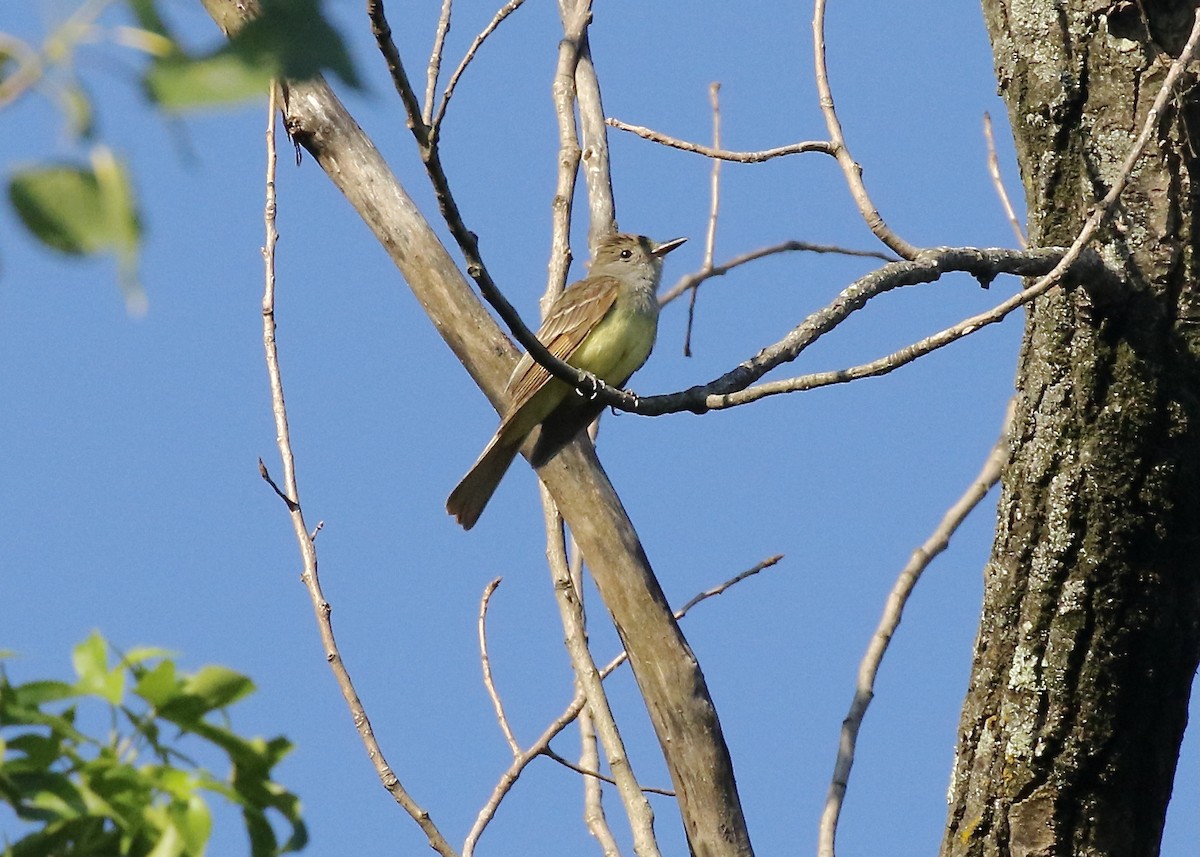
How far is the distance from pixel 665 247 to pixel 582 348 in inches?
49.8

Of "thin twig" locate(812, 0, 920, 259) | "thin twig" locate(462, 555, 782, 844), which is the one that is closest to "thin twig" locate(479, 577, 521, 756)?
"thin twig" locate(462, 555, 782, 844)

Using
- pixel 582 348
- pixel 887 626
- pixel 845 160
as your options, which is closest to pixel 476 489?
pixel 582 348

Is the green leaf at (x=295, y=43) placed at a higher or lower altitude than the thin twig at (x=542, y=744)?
lower

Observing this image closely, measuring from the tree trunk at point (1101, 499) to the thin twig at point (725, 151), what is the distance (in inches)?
24.5

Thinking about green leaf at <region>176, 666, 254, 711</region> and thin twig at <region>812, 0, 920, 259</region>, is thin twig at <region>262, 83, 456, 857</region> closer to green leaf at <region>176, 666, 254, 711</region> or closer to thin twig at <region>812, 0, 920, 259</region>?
thin twig at <region>812, 0, 920, 259</region>

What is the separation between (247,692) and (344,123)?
3.90m

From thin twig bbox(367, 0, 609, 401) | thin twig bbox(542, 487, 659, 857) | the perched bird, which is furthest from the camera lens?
the perched bird

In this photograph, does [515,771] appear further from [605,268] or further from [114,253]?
[114,253]

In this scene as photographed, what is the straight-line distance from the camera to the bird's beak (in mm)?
7761

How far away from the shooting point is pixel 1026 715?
158 inches

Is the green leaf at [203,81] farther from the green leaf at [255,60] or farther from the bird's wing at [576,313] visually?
the bird's wing at [576,313]

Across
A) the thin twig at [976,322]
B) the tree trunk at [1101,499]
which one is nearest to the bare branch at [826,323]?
the thin twig at [976,322]

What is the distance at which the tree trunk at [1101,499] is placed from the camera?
396 cm

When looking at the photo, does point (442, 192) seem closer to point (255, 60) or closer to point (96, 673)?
point (96, 673)
